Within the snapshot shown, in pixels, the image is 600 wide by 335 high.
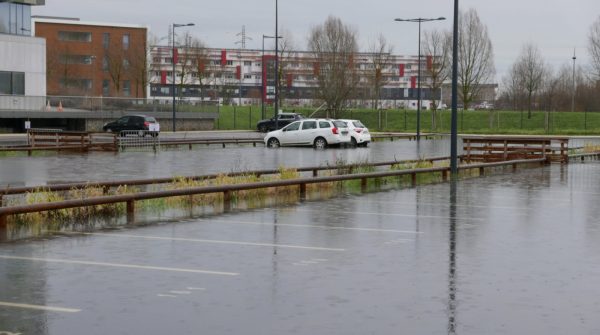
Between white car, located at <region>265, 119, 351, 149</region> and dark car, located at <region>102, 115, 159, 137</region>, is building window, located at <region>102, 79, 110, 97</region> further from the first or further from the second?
white car, located at <region>265, 119, 351, 149</region>

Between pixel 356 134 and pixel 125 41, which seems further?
pixel 125 41

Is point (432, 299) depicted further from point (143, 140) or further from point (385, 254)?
point (143, 140)

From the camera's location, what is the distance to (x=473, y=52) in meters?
81.4

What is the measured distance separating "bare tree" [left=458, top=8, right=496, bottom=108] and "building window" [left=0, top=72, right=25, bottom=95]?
138 ft

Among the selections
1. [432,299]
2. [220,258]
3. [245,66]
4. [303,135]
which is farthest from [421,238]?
[245,66]

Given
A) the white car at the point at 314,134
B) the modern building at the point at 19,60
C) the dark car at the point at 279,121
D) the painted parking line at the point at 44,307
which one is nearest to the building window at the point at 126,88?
the dark car at the point at 279,121

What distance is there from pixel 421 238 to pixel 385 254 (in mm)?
1609

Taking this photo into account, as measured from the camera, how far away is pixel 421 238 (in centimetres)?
1188

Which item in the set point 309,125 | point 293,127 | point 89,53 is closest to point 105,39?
point 89,53

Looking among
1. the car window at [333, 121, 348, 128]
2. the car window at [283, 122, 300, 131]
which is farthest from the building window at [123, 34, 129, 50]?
the car window at [333, 121, 348, 128]

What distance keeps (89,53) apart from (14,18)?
123 ft

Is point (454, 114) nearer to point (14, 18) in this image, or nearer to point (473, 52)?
point (14, 18)

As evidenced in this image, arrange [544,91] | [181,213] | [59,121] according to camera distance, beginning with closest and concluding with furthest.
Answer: [181,213] < [59,121] < [544,91]

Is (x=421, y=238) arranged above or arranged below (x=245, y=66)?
below
